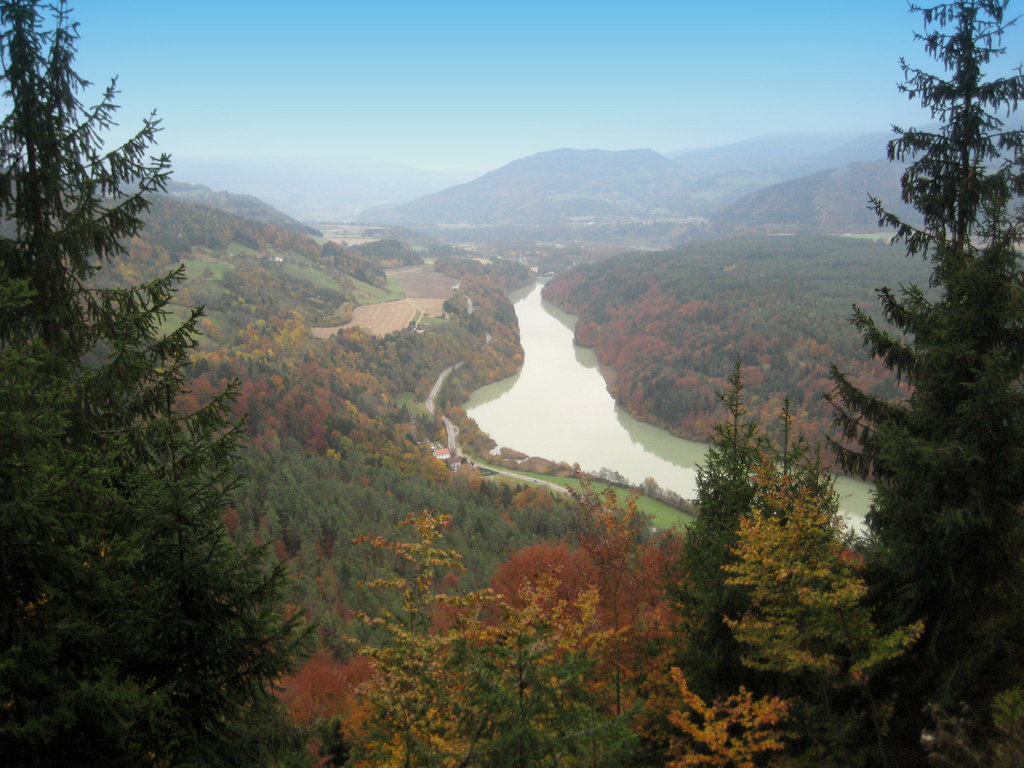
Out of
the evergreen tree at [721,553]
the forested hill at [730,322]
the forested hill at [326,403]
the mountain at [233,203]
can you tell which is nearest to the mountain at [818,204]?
the forested hill at [730,322]

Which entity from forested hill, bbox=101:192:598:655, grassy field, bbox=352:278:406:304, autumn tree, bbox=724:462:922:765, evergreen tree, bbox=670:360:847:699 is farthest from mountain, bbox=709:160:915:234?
autumn tree, bbox=724:462:922:765

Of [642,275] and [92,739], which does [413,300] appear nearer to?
[642,275]

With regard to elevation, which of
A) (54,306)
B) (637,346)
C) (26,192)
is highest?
(26,192)

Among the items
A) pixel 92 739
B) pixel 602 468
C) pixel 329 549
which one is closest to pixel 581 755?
pixel 92 739

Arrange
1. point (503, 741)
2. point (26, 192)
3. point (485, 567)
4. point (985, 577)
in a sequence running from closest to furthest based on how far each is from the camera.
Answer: point (503, 741) < point (26, 192) < point (985, 577) < point (485, 567)

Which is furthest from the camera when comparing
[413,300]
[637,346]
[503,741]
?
[413,300]

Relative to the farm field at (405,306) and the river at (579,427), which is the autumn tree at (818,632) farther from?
the farm field at (405,306)

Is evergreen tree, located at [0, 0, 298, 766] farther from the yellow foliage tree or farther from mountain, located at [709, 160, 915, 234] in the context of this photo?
mountain, located at [709, 160, 915, 234]
